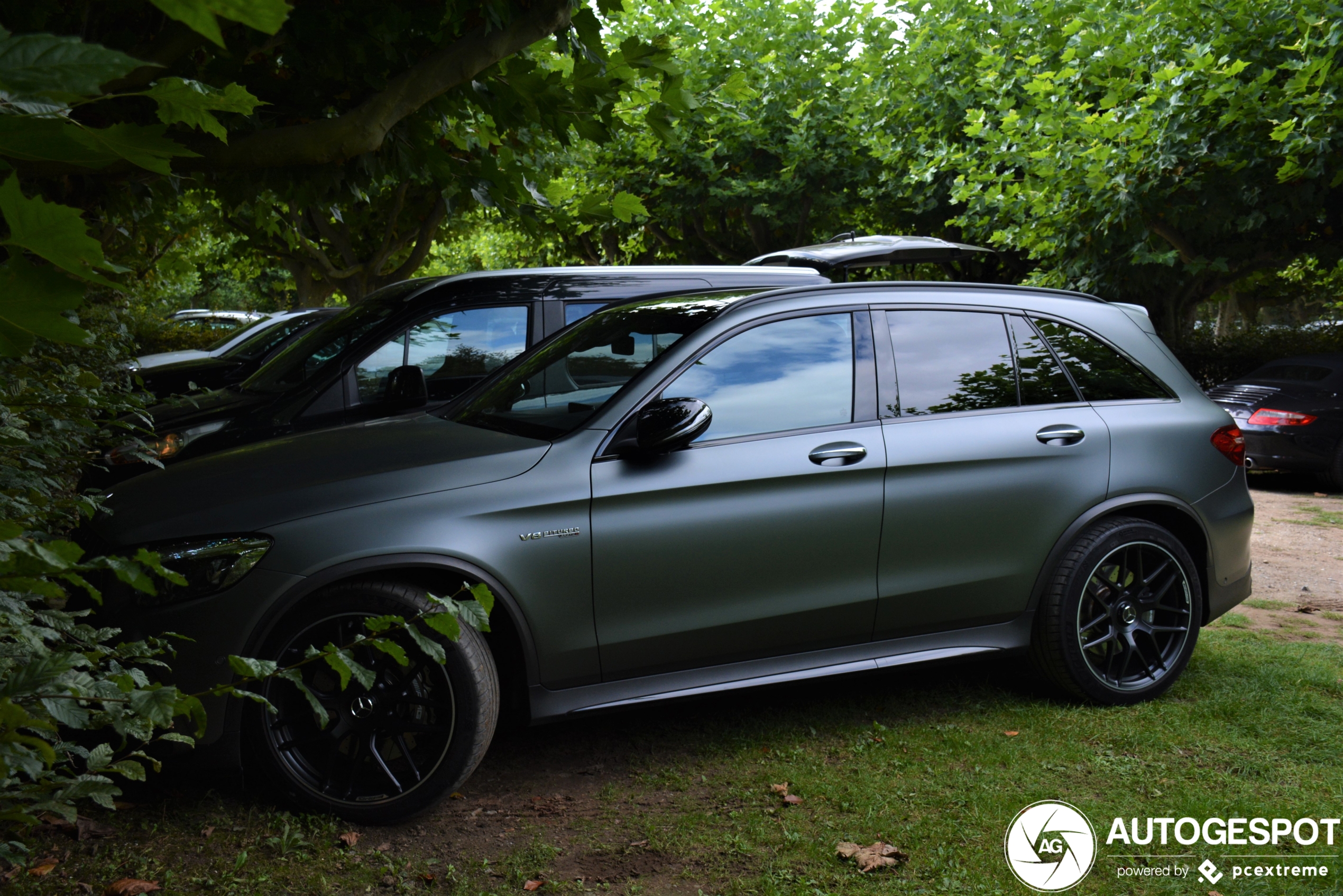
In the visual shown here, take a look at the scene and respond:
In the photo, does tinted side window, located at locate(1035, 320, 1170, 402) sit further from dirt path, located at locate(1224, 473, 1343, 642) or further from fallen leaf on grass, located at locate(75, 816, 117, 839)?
fallen leaf on grass, located at locate(75, 816, 117, 839)

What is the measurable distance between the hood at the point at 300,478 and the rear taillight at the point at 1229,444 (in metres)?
3.04

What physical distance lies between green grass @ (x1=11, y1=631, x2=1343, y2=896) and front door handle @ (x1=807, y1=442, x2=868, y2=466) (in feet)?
2.75

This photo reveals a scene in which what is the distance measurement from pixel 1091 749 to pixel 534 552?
2297 mm

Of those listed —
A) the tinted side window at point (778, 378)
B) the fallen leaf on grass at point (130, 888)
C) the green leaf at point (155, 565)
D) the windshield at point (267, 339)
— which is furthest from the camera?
the windshield at point (267, 339)

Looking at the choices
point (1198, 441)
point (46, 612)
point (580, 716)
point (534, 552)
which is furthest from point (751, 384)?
point (46, 612)

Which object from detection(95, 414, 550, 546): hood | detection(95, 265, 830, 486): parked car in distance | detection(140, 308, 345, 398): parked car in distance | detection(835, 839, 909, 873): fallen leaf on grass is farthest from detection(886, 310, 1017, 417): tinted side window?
detection(140, 308, 345, 398): parked car in distance

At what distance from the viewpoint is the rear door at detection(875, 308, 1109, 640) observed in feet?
14.1

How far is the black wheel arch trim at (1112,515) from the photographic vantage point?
14.9ft

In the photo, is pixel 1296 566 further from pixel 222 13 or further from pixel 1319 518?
pixel 222 13

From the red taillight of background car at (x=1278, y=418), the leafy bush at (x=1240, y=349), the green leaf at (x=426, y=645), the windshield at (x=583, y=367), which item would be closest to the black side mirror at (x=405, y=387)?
the windshield at (x=583, y=367)

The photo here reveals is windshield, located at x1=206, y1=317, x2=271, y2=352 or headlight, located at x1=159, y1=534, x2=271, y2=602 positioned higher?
windshield, located at x1=206, y1=317, x2=271, y2=352

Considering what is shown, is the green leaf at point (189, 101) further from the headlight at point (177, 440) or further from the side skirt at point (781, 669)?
the headlight at point (177, 440)

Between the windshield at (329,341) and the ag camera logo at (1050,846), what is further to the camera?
the windshield at (329,341)

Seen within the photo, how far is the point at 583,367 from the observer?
463 cm
